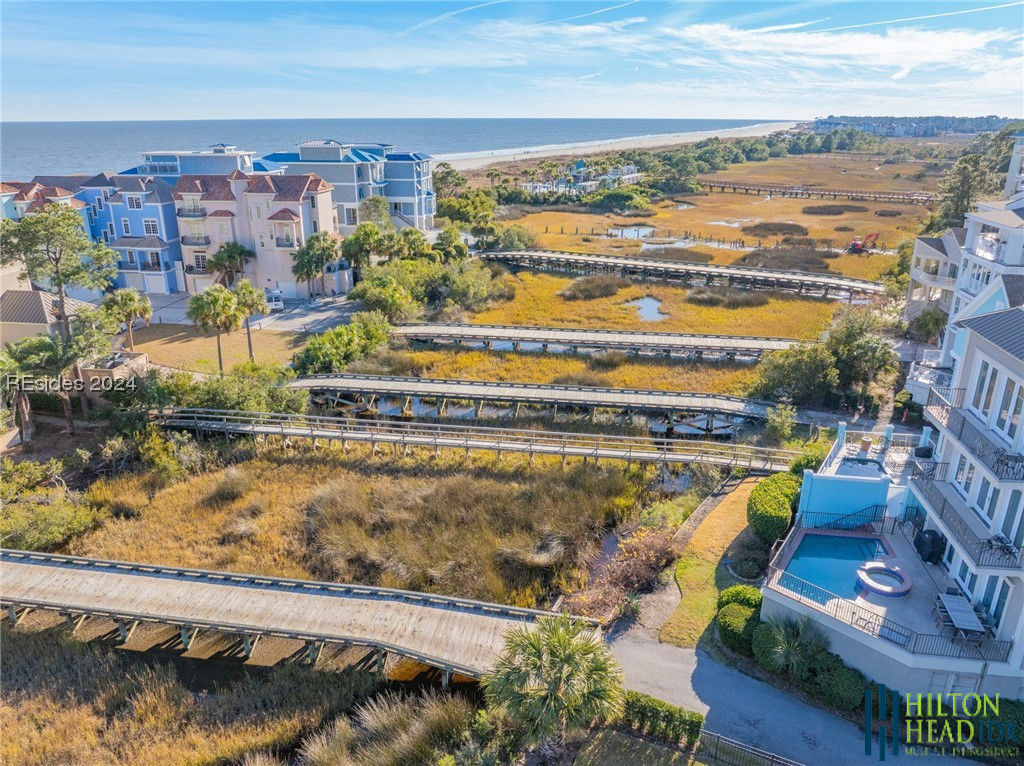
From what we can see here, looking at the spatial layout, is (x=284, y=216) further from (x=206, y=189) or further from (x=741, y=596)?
(x=741, y=596)

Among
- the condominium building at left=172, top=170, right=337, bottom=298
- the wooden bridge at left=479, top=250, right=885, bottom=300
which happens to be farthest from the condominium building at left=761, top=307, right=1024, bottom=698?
the condominium building at left=172, top=170, right=337, bottom=298

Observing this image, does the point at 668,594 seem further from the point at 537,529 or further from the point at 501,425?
the point at 501,425

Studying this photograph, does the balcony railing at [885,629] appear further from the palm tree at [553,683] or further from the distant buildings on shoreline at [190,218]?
the distant buildings on shoreline at [190,218]

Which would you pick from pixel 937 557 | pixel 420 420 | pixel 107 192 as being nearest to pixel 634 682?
pixel 937 557

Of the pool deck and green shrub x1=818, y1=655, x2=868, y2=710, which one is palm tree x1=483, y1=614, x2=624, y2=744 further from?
the pool deck

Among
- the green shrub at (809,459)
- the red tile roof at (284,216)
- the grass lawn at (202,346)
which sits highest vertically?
the red tile roof at (284,216)

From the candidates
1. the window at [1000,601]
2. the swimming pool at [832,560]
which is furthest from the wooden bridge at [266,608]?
the window at [1000,601]
